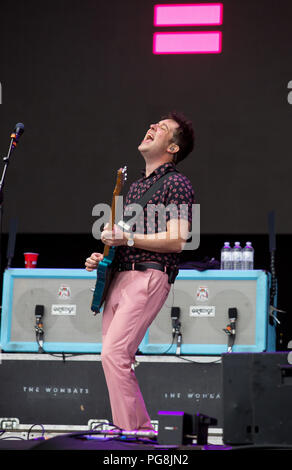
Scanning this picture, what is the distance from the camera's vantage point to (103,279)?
350cm

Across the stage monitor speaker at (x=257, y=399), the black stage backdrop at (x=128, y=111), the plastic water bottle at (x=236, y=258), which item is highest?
the black stage backdrop at (x=128, y=111)

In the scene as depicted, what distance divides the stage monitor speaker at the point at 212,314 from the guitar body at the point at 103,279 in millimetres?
1586

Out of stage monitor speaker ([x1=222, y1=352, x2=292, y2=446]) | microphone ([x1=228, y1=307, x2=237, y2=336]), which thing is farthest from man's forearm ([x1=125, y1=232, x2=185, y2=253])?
microphone ([x1=228, y1=307, x2=237, y2=336])

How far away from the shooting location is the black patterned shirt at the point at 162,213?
353 centimetres

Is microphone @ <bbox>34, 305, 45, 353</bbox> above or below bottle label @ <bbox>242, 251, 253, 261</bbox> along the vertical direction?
below

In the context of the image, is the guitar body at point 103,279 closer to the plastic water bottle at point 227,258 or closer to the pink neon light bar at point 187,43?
the plastic water bottle at point 227,258

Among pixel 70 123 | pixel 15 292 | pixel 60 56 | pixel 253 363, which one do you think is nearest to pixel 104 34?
pixel 60 56

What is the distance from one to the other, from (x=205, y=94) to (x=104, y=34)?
3.41 ft

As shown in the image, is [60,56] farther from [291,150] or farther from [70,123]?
[291,150]

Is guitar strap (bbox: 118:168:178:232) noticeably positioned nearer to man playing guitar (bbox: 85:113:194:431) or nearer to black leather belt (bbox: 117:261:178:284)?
man playing guitar (bbox: 85:113:194:431)

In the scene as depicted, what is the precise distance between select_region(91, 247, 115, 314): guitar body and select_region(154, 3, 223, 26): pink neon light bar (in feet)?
10.1

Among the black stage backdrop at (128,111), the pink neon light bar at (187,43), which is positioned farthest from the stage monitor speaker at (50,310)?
the pink neon light bar at (187,43)

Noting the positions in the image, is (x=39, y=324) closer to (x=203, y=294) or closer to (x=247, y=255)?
(x=203, y=294)

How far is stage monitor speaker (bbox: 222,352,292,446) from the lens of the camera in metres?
2.57
